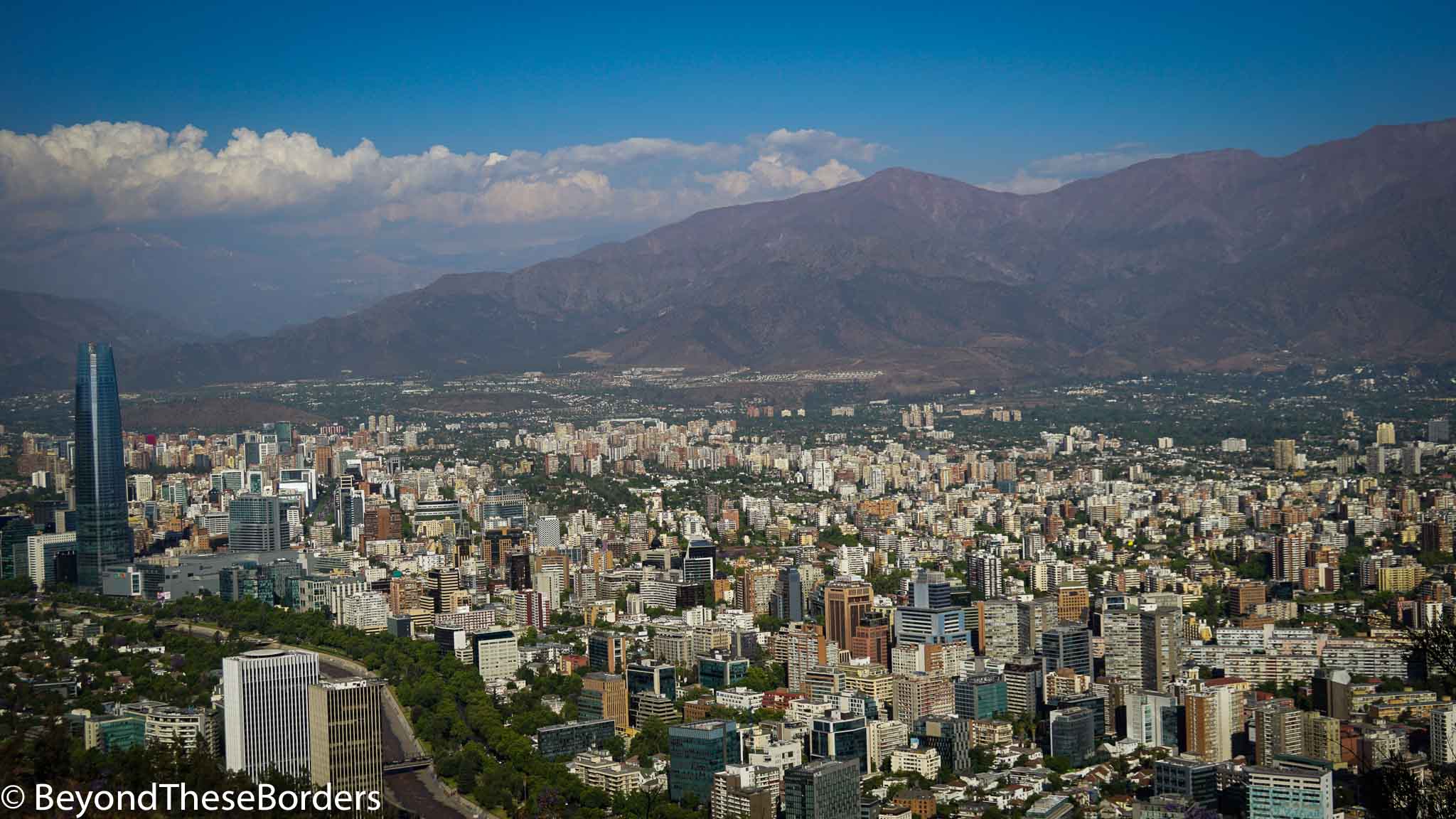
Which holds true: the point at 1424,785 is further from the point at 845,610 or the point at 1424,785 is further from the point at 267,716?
the point at 845,610

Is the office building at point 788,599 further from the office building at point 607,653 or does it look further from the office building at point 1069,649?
the office building at point 1069,649

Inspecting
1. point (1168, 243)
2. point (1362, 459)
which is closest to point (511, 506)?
point (1362, 459)

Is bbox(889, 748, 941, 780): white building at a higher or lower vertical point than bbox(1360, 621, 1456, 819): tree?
lower

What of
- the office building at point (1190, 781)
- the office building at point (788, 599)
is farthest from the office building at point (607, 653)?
the office building at point (1190, 781)

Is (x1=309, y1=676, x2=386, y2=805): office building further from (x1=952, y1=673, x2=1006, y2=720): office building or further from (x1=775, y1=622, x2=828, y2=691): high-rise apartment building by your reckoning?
(x1=952, y1=673, x2=1006, y2=720): office building

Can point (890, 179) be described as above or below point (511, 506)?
above

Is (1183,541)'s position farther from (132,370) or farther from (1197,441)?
(132,370)

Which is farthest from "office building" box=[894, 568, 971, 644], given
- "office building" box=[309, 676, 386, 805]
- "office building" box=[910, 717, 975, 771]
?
"office building" box=[309, 676, 386, 805]

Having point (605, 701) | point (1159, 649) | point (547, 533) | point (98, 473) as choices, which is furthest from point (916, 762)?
point (98, 473)
